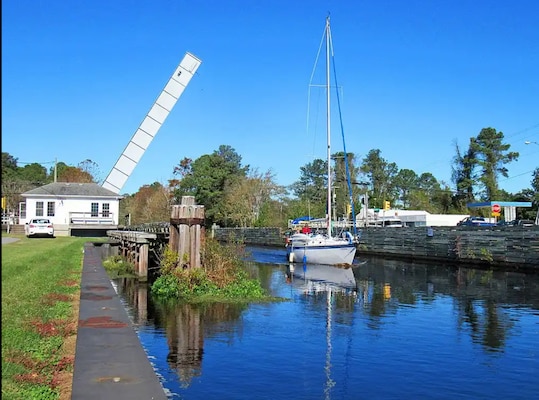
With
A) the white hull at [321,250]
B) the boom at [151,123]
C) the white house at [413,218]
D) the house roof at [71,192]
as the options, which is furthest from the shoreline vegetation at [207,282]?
the white house at [413,218]

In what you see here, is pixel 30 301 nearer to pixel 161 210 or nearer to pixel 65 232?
pixel 65 232

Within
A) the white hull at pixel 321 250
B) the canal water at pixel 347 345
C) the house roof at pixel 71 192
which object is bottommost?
the canal water at pixel 347 345

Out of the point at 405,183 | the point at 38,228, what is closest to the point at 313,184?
the point at 405,183

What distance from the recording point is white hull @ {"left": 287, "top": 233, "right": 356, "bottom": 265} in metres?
34.7

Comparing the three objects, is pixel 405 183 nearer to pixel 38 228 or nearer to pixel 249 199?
pixel 249 199

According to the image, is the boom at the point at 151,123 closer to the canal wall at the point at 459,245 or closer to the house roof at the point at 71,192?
the house roof at the point at 71,192

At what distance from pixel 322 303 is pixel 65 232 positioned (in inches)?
1658

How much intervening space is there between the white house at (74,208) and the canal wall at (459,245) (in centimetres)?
1978

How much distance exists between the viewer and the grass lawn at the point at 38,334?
7.09 meters

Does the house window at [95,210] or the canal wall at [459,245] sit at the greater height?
the house window at [95,210]

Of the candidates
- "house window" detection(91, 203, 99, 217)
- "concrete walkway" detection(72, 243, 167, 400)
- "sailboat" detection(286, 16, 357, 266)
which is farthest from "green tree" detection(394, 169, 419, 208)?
"concrete walkway" detection(72, 243, 167, 400)

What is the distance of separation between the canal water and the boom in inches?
1399

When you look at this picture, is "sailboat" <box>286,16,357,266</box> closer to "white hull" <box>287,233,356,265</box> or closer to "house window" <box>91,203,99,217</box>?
"white hull" <box>287,233,356,265</box>

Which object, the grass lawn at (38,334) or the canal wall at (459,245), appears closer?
the grass lawn at (38,334)
